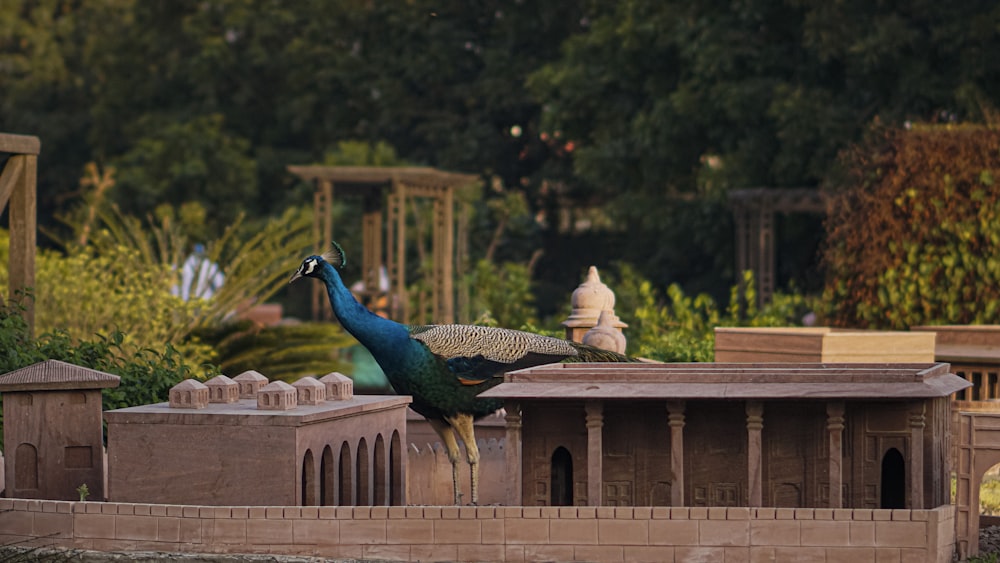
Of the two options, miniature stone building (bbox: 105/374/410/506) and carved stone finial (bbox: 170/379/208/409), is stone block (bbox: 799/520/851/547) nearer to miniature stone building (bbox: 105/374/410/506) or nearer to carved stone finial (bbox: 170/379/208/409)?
miniature stone building (bbox: 105/374/410/506)

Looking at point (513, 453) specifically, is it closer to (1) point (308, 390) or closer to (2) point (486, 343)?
(2) point (486, 343)

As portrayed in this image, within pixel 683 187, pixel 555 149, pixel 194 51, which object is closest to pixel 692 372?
pixel 683 187

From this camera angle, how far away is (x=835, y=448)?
977 centimetres

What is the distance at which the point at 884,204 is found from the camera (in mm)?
18062

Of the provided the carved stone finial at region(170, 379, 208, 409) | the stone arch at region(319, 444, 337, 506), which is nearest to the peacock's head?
the carved stone finial at region(170, 379, 208, 409)

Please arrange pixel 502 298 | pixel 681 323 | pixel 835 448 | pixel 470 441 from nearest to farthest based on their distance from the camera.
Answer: pixel 835 448
pixel 470 441
pixel 681 323
pixel 502 298

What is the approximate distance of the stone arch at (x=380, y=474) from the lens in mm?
11602

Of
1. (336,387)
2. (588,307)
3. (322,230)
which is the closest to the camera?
(336,387)

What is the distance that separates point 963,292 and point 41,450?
417 inches

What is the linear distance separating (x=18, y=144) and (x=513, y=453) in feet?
22.3

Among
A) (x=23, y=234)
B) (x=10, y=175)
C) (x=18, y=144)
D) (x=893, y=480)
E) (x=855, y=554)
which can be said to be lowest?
(x=855, y=554)

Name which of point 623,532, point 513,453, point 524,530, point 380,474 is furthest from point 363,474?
point 623,532

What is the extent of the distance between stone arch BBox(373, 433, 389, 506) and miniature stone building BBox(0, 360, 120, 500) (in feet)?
6.14

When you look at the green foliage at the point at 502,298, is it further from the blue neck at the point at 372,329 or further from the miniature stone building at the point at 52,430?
the miniature stone building at the point at 52,430
